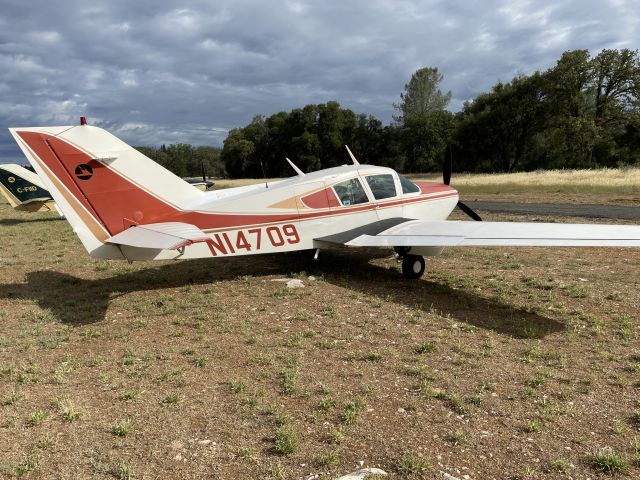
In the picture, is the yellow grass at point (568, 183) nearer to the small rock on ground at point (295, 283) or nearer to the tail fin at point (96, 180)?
the small rock on ground at point (295, 283)

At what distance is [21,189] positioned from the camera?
63.8ft

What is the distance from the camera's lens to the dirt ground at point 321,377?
11.0 ft

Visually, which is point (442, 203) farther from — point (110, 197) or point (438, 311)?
point (110, 197)

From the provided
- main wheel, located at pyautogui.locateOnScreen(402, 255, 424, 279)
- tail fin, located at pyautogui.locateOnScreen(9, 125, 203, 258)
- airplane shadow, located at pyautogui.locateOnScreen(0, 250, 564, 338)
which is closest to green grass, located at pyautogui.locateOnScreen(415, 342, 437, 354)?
airplane shadow, located at pyautogui.locateOnScreen(0, 250, 564, 338)

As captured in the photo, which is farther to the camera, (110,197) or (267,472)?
(110,197)

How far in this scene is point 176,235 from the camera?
23.1 ft

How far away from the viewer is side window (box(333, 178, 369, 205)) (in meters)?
9.24

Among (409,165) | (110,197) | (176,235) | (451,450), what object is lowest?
(451,450)

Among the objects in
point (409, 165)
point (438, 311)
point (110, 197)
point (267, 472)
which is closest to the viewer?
point (267, 472)

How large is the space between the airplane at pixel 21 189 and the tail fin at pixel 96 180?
1507cm

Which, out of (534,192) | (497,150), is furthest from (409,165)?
(534,192)

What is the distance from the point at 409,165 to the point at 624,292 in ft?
226

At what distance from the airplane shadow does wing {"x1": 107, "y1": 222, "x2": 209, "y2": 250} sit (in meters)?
1.29

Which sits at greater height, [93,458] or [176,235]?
[176,235]
